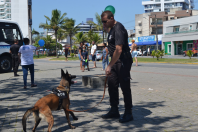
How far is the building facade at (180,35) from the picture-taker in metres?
44.8

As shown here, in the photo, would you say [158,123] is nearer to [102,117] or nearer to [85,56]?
[102,117]

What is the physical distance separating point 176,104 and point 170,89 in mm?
2078

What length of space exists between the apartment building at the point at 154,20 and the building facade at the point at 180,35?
10611 millimetres

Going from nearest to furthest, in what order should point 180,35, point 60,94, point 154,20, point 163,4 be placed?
point 60,94
point 180,35
point 154,20
point 163,4

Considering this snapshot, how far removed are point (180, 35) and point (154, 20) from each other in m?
24.3

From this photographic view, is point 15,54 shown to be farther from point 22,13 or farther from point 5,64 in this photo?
point 22,13

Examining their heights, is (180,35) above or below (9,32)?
above

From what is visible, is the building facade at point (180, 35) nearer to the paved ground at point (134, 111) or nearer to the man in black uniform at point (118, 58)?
the paved ground at point (134, 111)

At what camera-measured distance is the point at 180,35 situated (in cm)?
4725

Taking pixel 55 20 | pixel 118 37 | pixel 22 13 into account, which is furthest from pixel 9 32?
pixel 22 13

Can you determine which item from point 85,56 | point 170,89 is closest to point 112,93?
point 170,89

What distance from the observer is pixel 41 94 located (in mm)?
7105

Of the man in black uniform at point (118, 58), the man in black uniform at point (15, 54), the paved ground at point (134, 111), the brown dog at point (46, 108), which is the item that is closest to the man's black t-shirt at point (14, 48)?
the man in black uniform at point (15, 54)

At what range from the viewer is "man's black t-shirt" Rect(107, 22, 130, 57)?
4059 mm
